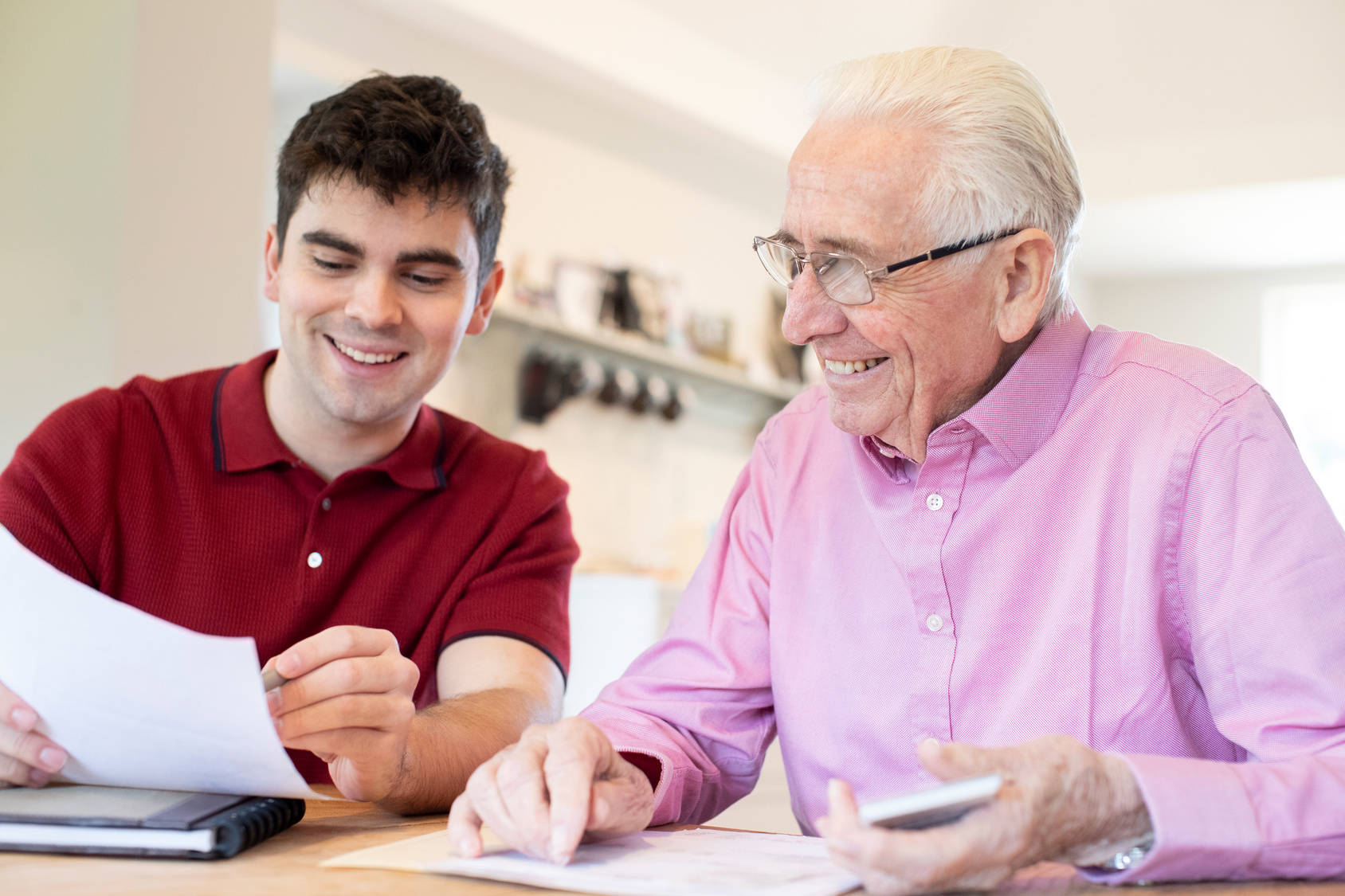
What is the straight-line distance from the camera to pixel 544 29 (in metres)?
4.10

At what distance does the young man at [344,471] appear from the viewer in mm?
1450

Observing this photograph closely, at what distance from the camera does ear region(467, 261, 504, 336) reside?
1695 mm

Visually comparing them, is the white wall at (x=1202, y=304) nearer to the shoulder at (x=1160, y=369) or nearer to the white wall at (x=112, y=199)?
the white wall at (x=112, y=199)

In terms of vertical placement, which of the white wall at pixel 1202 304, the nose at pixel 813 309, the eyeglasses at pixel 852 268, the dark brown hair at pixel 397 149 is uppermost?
the white wall at pixel 1202 304

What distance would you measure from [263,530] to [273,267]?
0.40 meters

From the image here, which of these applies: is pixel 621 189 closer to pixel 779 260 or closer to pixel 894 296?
pixel 779 260

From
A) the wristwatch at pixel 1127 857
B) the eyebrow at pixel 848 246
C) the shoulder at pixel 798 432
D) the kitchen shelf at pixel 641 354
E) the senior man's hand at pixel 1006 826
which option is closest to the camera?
the senior man's hand at pixel 1006 826

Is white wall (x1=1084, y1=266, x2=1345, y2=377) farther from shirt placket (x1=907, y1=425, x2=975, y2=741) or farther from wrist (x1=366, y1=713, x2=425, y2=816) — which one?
wrist (x1=366, y1=713, x2=425, y2=816)

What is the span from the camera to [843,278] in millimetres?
1215

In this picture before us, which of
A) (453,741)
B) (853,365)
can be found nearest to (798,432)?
(853,365)

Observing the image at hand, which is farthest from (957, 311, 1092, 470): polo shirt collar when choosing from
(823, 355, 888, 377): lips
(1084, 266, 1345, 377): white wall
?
(1084, 266, 1345, 377): white wall

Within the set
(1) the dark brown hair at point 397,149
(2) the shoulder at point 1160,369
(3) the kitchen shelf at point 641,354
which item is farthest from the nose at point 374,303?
(3) the kitchen shelf at point 641,354

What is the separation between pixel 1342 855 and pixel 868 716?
460 millimetres

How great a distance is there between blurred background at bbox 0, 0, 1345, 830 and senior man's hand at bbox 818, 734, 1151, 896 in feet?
5.58
